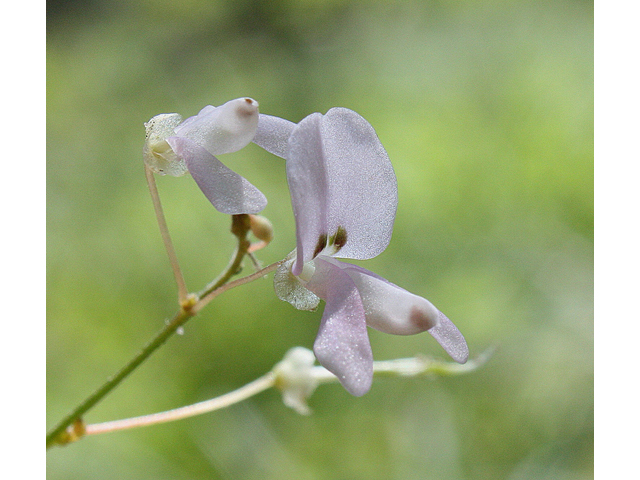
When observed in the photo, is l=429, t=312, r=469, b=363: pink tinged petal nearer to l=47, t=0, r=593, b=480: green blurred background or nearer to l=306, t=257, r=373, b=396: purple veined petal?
l=306, t=257, r=373, b=396: purple veined petal

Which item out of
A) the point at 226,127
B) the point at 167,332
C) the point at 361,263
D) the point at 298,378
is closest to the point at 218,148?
the point at 226,127

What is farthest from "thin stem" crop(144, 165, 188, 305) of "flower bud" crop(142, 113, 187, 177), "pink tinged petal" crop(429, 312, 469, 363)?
"pink tinged petal" crop(429, 312, 469, 363)

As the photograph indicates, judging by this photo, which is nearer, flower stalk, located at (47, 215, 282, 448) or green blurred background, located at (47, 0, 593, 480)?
flower stalk, located at (47, 215, 282, 448)

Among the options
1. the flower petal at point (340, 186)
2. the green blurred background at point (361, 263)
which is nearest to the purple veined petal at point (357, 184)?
the flower petal at point (340, 186)

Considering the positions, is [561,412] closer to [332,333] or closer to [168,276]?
[168,276]

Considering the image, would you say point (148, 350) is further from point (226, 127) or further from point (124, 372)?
point (226, 127)

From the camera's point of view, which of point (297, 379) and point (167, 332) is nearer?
point (167, 332)

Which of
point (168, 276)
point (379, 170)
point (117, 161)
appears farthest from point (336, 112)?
point (117, 161)
